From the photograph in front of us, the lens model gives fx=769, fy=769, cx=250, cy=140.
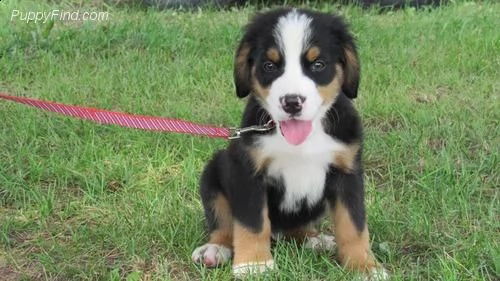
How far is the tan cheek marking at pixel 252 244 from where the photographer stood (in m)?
3.01

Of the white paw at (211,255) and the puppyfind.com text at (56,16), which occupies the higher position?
the white paw at (211,255)

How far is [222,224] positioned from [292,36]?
938 millimetres

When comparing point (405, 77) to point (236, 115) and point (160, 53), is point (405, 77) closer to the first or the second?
point (236, 115)

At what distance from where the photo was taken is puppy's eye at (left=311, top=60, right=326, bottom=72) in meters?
2.85

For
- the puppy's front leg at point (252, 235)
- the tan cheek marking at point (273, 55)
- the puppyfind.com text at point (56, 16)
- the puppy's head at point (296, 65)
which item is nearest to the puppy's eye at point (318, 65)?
the puppy's head at point (296, 65)

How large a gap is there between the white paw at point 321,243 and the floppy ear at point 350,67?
2.33 feet

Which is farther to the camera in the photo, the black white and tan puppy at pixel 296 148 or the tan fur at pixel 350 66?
the tan fur at pixel 350 66

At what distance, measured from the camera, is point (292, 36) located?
280 centimetres

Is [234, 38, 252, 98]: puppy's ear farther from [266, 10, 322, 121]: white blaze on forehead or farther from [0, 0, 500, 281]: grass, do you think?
[0, 0, 500, 281]: grass

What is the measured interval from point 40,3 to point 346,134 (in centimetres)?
546

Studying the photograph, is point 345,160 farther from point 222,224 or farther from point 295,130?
point 222,224

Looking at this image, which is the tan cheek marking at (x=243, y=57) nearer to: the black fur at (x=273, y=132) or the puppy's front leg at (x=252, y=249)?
the black fur at (x=273, y=132)

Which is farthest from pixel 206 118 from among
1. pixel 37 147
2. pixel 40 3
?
pixel 40 3

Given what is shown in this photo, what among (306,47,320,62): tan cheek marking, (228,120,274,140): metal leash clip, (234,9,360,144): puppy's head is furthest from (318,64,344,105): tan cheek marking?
(228,120,274,140): metal leash clip
